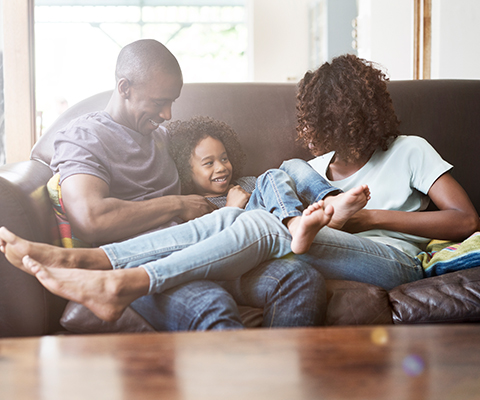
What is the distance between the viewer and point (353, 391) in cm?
42

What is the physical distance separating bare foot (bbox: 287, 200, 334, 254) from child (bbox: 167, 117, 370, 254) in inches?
2.9

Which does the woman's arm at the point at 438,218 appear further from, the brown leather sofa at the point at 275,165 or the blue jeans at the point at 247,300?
the blue jeans at the point at 247,300

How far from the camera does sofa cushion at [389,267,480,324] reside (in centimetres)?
92

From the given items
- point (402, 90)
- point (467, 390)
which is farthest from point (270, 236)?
point (402, 90)

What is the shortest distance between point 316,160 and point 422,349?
0.92 meters

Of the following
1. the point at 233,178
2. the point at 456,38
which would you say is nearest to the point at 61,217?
the point at 233,178

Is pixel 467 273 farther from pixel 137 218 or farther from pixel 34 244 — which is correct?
pixel 34 244

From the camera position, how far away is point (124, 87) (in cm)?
117

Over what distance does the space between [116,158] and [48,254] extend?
0.36 metres

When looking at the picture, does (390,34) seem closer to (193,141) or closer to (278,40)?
(278,40)

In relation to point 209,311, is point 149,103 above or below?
above

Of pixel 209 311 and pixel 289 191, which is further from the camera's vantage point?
pixel 289 191

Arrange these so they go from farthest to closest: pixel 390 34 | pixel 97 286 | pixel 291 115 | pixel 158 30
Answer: pixel 158 30, pixel 390 34, pixel 291 115, pixel 97 286

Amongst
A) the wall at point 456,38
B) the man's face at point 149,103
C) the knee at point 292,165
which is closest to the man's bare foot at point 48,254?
the man's face at point 149,103
